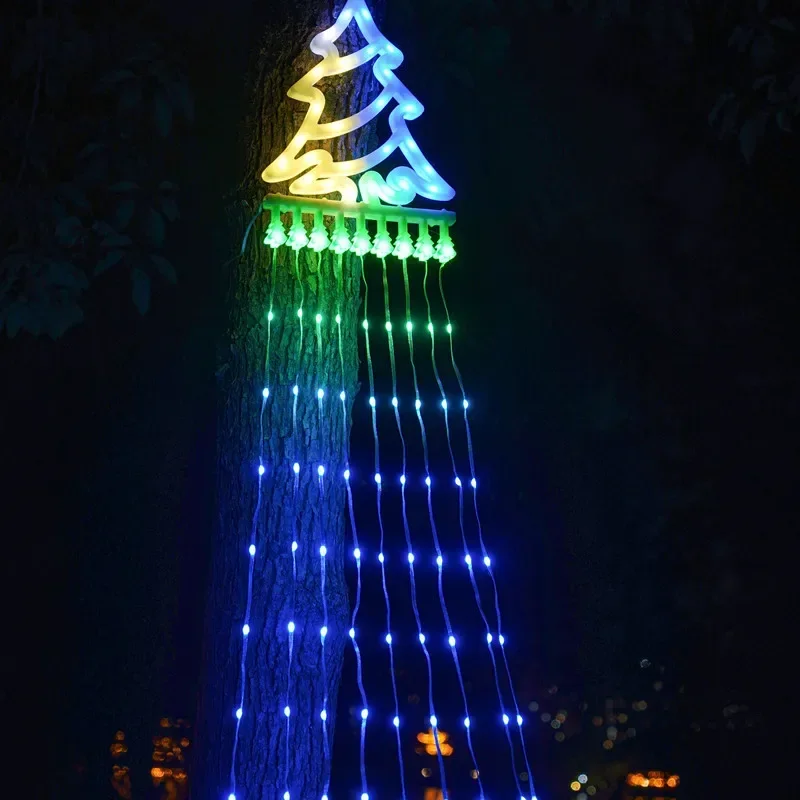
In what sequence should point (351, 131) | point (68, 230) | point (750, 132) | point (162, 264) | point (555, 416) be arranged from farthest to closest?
point (555, 416) < point (750, 132) < point (162, 264) < point (68, 230) < point (351, 131)

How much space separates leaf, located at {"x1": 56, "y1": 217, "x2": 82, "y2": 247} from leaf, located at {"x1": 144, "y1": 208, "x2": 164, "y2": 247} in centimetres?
21

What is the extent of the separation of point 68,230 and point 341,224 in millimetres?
886

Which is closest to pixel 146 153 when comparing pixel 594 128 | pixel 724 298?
pixel 594 128

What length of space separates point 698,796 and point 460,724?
119cm

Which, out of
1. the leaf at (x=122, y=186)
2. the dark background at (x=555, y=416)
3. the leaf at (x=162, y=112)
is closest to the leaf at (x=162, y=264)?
the leaf at (x=122, y=186)

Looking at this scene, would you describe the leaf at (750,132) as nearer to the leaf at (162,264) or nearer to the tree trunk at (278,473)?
the tree trunk at (278,473)

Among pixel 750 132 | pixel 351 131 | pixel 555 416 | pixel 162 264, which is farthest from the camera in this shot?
pixel 555 416

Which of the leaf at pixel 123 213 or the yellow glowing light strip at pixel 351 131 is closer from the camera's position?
the yellow glowing light strip at pixel 351 131

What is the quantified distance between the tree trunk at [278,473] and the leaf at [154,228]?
45 cm

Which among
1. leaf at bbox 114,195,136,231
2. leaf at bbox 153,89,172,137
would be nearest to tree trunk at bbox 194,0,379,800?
leaf at bbox 153,89,172,137

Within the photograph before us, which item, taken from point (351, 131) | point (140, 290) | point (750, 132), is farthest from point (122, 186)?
point (750, 132)

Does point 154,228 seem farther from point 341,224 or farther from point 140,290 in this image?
point 341,224

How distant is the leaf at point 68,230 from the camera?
2855mm

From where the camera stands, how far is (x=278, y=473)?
8.19 ft
